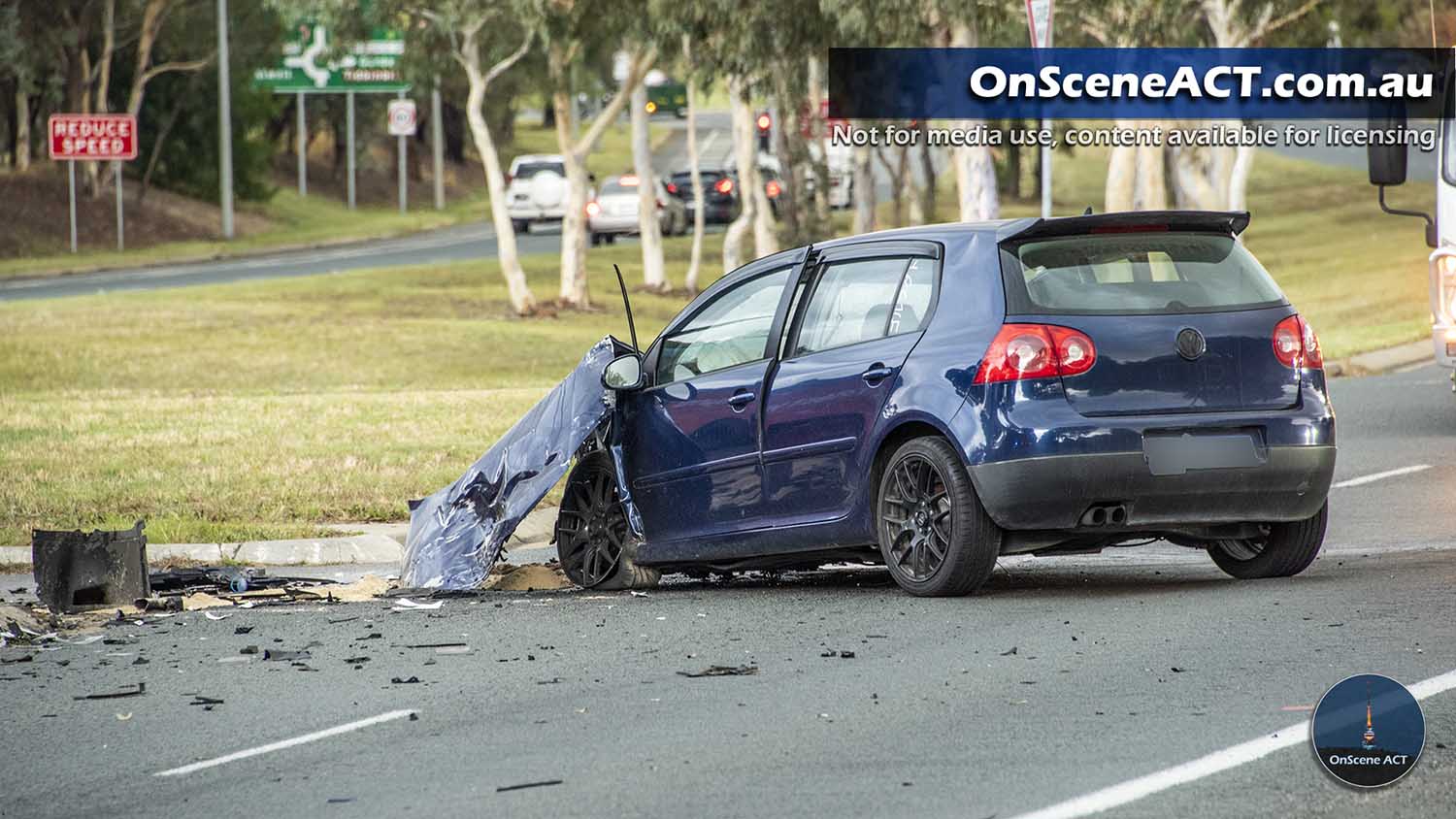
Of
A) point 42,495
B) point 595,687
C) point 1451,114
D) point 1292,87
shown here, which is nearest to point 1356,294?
point 1292,87

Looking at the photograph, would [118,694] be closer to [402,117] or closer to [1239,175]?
[1239,175]

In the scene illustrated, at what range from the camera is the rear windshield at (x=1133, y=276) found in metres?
8.69

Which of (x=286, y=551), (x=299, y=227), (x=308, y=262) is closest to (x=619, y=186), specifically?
(x=308, y=262)

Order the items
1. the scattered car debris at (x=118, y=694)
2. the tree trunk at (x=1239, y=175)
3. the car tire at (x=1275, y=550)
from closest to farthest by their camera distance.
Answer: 1. the scattered car debris at (x=118, y=694)
2. the car tire at (x=1275, y=550)
3. the tree trunk at (x=1239, y=175)

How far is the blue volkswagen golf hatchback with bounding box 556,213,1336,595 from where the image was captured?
27.9ft

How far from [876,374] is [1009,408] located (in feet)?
2.24

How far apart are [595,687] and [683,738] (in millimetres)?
911

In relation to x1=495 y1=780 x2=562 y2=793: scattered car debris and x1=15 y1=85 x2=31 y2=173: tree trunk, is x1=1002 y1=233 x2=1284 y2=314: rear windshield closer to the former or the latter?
x1=495 y1=780 x2=562 y2=793: scattered car debris

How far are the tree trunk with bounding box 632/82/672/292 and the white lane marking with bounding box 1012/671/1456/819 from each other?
3413 centimetres

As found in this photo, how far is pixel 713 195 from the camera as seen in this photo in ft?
192

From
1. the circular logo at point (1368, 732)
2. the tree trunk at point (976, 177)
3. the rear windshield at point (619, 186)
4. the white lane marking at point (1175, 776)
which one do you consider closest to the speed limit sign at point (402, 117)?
the rear windshield at point (619, 186)

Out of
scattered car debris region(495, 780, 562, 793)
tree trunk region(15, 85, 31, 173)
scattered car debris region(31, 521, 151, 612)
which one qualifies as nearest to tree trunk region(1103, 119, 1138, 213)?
scattered car debris region(31, 521, 151, 612)

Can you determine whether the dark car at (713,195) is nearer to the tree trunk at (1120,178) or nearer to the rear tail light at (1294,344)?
the tree trunk at (1120,178)

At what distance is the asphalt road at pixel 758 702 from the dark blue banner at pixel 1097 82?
12199mm
